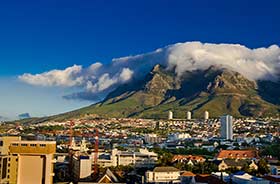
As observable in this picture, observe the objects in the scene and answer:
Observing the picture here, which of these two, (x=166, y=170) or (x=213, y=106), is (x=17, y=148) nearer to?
(x=166, y=170)

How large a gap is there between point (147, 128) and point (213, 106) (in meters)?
34.1

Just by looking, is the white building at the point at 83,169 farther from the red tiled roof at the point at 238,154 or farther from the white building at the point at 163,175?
the red tiled roof at the point at 238,154

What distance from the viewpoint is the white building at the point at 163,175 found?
38.8 meters

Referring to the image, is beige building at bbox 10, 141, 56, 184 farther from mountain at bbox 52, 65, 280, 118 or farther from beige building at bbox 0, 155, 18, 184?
mountain at bbox 52, 65, 280, 118

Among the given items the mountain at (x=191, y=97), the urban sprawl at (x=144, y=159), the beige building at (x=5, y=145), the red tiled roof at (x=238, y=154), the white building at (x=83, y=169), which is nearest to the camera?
the urban sprawl at (x=144, y=159)

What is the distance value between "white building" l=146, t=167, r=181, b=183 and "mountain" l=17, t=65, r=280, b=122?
90.3 m

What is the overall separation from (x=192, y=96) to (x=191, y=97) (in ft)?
4.53

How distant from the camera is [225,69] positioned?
16662cm

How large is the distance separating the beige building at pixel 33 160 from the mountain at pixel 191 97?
349 ft

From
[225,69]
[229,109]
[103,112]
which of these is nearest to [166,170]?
A: [229,109]

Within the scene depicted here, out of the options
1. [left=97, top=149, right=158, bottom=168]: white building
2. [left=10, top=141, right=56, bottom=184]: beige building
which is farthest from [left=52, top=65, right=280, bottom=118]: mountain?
[left=10, top=141, right=56, bottom=184]: beige building

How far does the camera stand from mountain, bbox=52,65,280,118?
444ft

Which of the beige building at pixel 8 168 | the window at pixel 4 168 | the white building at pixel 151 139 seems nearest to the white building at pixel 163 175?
the beige building at pixel 8 168

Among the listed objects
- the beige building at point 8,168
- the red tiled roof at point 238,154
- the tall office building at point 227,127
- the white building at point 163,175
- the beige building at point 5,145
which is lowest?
the white building at point 163,175
